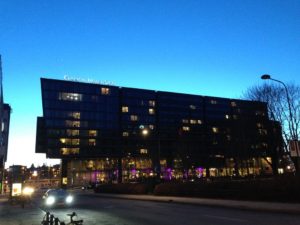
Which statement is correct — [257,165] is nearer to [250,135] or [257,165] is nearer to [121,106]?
[121,106]

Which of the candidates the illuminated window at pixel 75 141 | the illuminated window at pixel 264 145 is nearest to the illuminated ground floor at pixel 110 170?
the illuminated window at pixel 75 141

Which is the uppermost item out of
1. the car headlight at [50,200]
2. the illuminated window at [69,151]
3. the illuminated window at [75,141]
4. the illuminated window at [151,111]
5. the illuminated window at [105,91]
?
the illuminated window at [105,91]

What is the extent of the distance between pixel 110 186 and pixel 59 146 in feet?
232

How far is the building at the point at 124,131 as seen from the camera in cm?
11775

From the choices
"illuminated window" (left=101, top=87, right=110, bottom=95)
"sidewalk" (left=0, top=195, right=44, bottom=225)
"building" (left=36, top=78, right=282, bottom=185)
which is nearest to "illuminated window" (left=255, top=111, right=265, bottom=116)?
"sidewalk" (left=0, top=195, right=44, bottom=225)

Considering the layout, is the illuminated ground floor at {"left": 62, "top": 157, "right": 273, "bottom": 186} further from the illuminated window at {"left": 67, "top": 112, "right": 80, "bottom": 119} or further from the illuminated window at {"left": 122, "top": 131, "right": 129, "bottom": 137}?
the illuminated window at {"left": 67, "top": 112, "right": 80, "bottom": 119}

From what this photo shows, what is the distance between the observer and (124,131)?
13000 cm

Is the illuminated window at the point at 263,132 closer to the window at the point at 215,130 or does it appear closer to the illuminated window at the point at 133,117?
the illuminated window at the point at 133,117

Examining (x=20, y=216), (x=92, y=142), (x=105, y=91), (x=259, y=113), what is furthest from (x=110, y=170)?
(x=20, y=216)

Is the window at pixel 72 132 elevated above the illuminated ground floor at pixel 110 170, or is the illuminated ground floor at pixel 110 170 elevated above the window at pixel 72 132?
the window at pixel 72 132

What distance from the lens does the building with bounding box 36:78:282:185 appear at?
4636 inches

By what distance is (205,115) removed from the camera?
144750 mm

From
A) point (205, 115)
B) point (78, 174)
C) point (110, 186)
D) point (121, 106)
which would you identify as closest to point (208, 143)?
point (205, 115)

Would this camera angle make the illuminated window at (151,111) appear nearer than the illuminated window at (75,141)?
No
